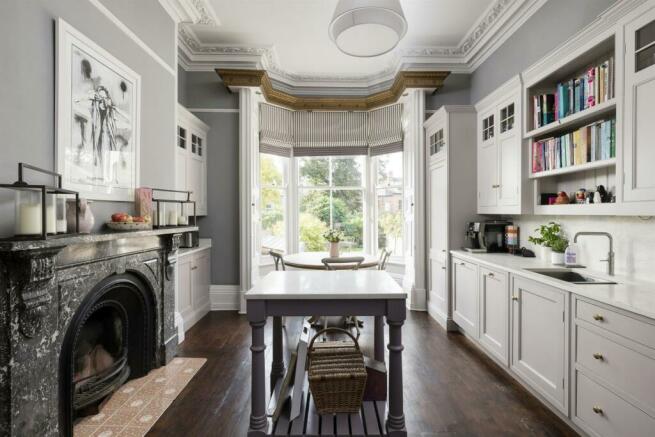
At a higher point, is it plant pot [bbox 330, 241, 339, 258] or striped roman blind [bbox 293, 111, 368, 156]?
striped roman blind [bbox 293, 111, 368, 156]

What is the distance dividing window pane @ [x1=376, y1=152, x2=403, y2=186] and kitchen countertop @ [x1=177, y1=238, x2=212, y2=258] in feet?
8.82

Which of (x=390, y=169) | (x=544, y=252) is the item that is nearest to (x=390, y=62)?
(x=390, y=169)

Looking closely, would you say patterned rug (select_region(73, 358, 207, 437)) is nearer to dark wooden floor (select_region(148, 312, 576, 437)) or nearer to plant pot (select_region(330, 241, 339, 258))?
dark wooden floor (select_region(148, 312, 576, 437))

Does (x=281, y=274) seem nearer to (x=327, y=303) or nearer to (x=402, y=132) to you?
(x=327, y=303)

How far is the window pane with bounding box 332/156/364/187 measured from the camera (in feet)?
18.8

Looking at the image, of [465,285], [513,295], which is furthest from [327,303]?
[465,285]

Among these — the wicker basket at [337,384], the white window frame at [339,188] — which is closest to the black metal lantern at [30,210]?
the wicker basket at [337,384]

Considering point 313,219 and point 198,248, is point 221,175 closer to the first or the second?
point 198,248

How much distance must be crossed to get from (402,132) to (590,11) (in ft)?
8.84

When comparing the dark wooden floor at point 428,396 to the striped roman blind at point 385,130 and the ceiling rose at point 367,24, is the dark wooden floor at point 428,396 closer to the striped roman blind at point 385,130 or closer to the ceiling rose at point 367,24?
the ceiling rose at point 367,24

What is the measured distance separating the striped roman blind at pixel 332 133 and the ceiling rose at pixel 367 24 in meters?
2.69

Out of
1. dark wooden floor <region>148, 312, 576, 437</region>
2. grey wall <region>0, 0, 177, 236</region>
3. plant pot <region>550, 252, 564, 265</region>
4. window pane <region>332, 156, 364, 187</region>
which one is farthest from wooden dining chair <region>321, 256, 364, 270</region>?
window pane <region>332, 156, 364, 187</region>

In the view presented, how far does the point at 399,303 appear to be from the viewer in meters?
1.95

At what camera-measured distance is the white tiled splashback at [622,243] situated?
7.28 feet
